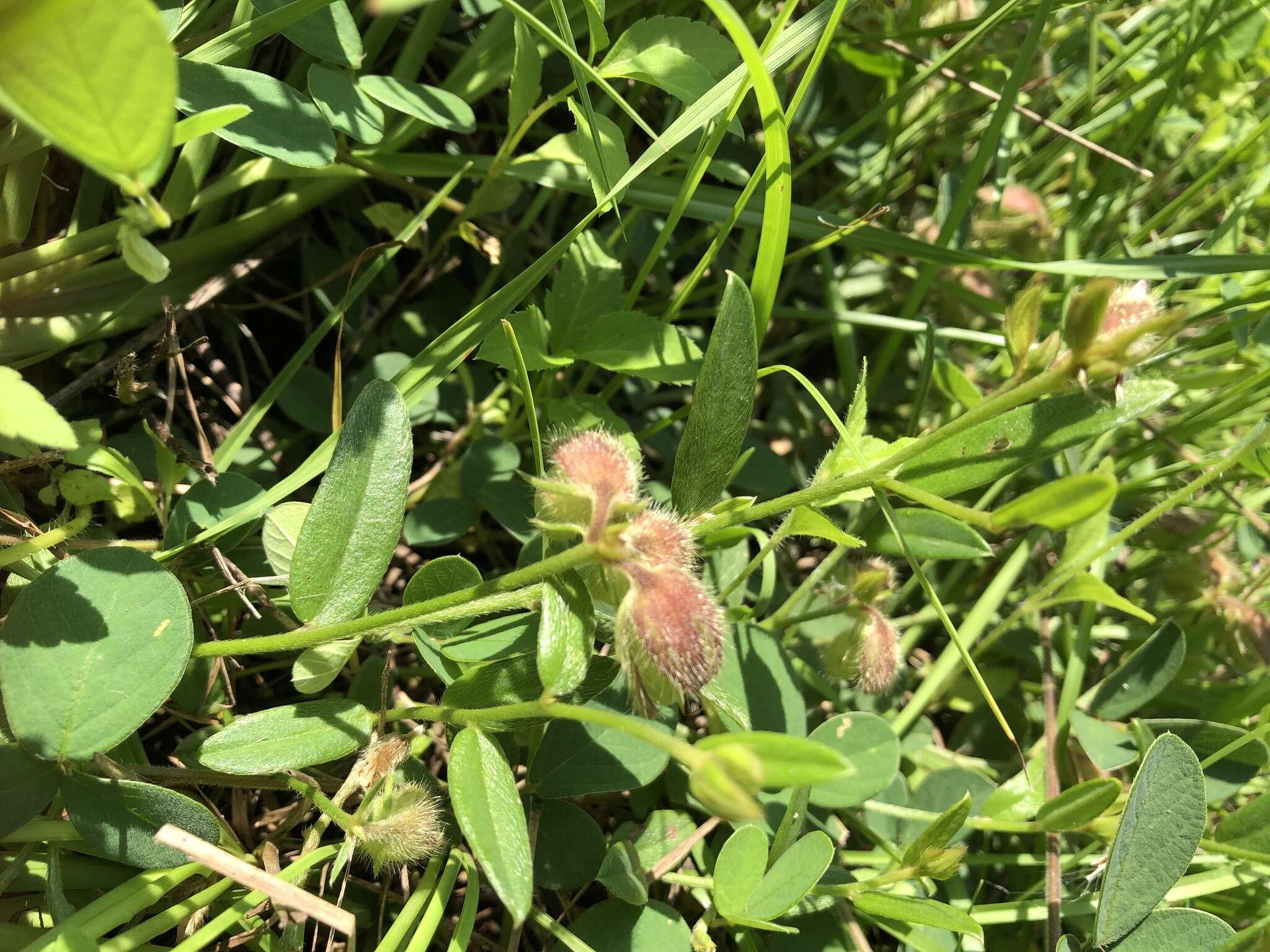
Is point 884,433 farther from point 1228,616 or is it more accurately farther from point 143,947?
point 143,947

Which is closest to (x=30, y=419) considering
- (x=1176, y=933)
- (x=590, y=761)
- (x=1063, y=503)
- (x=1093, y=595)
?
(x=590, y=761)

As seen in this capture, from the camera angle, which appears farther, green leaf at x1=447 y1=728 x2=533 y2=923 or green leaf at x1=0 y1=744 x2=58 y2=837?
green leaf at x1=0 y1=744 x2=58 y2=837

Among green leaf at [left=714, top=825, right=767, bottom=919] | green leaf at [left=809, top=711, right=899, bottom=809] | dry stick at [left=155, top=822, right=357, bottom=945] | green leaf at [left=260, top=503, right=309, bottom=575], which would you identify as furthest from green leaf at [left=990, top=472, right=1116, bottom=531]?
green leaf at [left=260, top=503, right=309, bottom=575]

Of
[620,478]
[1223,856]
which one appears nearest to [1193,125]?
[1223,856]

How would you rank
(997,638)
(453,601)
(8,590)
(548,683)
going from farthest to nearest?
(997,638)
(8,590)
(453,601)
(548,683)

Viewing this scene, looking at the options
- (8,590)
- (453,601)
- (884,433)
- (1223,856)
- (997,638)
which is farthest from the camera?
(884,433)

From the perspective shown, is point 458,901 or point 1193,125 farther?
point 1193,125

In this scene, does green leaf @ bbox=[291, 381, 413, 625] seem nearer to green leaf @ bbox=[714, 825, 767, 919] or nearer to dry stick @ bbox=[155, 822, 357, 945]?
dry stick @ bbox=[155, 822, 357, 945]
